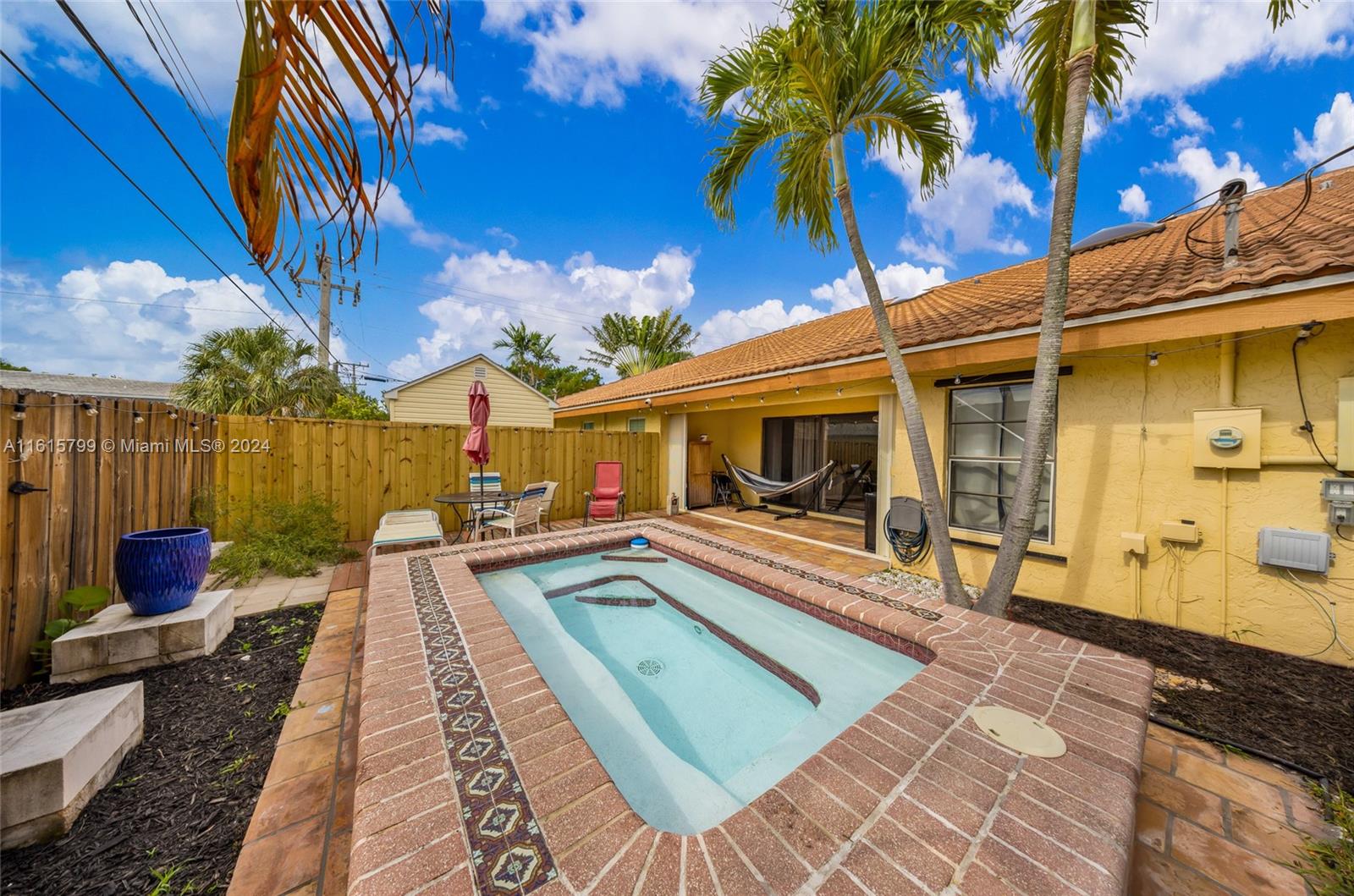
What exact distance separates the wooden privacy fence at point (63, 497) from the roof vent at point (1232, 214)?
24.9ft

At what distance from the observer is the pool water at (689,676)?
79.0 inches

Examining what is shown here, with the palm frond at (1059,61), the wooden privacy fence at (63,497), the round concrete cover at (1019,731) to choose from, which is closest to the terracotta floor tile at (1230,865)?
the round concrete cover at (1019,731)

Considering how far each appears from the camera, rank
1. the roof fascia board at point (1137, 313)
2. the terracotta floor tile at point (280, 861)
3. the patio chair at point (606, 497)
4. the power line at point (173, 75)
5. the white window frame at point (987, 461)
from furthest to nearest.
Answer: the patio chair at point (606, 497) < the white window frame at point (987, 461) < the roof fascia board at point (1137, 313) < the terracotta floor tile at point (280, 861) < the power line at point (173, 75)

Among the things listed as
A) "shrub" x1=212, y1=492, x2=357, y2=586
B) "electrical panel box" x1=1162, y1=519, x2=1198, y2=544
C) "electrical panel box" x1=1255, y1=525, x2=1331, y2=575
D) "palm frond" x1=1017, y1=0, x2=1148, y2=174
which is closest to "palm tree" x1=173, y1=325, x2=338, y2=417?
"shrub" x1=212, y1=492, x2=357, y2=586

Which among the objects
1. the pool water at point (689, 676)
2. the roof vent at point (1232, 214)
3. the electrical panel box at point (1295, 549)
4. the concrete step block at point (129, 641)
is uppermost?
the roof vent at point (1232, 214)

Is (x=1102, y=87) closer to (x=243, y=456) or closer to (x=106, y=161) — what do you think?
(x=106, y=161)

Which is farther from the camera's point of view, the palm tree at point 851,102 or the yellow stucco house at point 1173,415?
the palm tree at point 851,102

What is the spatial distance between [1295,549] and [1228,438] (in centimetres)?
78

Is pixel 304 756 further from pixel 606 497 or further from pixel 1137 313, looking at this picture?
pixel 1137 313

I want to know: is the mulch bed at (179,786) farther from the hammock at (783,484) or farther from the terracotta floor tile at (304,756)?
the hammock at (783,484)

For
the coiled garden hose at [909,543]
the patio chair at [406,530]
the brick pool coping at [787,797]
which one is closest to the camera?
the brick pool coping at [787,797]

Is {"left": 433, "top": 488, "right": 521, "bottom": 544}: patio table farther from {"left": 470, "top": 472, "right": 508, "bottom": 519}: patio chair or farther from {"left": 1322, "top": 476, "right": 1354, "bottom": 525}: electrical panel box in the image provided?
{"left": 1322, "top": 476, "right": 1354, "bottom": 525}: electrical panel box

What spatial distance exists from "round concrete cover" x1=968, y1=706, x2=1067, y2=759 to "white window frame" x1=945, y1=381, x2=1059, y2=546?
2.75 meters

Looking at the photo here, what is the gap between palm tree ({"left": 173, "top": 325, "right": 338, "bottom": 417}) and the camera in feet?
33.9
